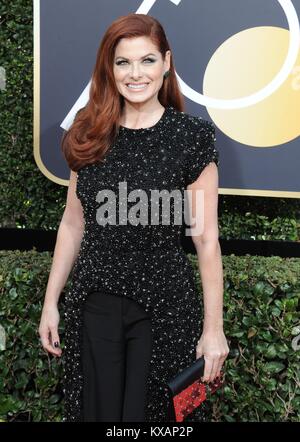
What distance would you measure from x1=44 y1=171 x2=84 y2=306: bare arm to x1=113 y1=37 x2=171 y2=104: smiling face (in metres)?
0.35

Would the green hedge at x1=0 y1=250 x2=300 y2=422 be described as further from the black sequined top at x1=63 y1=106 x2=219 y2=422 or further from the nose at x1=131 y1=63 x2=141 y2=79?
the nose at x1=131 y1=63 x2=141 y2=79

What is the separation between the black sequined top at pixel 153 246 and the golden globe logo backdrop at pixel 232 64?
3.48 feet

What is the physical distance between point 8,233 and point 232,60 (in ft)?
4.75

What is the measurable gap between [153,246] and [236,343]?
1013 millimetres

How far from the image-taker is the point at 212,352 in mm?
1766

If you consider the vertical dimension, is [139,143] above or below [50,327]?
above

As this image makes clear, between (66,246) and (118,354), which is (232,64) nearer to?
(66,246)

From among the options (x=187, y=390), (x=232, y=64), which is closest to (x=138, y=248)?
(x=187, y=390)

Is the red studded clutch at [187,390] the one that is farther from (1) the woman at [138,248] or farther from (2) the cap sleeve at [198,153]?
(2) the cap sleeve at [198,153]

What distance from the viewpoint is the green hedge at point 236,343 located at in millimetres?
2494

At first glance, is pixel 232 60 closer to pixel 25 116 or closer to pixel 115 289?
pixel 25 116
